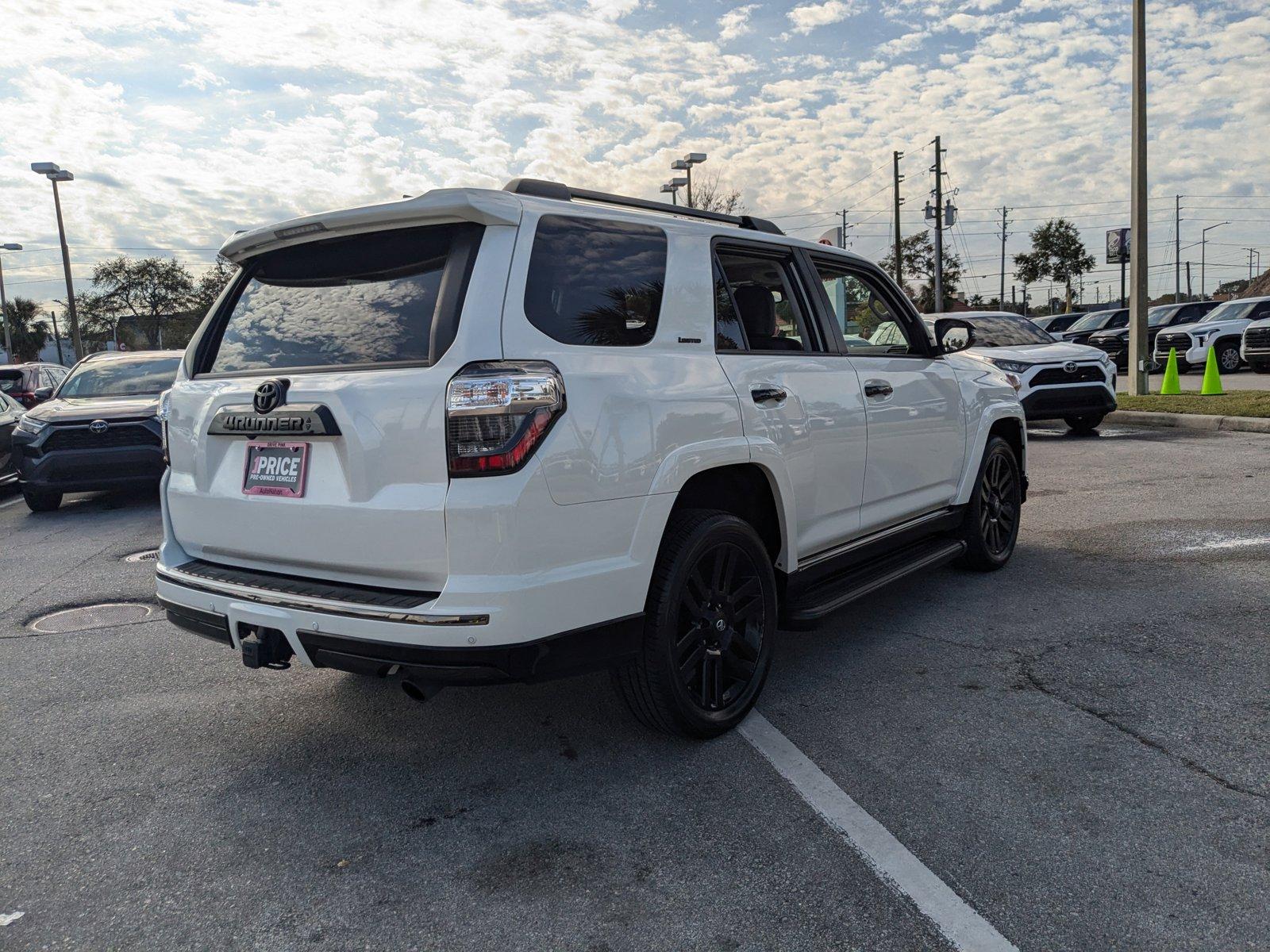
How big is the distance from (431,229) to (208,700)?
2317 millimetres

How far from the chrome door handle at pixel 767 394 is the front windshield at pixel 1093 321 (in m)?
26.8


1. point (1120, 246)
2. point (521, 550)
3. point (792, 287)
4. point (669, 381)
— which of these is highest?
point (1120, 246)

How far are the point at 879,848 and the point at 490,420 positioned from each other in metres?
1.62

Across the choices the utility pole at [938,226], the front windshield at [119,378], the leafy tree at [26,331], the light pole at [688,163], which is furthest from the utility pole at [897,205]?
the leafy tree at [26,331]

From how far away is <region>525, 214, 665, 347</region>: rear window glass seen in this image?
9.93 ft

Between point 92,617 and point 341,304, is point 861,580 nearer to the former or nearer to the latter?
point 341,304

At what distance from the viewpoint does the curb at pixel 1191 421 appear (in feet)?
40.1

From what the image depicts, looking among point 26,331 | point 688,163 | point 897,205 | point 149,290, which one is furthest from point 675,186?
point 26,331

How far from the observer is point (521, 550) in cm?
278

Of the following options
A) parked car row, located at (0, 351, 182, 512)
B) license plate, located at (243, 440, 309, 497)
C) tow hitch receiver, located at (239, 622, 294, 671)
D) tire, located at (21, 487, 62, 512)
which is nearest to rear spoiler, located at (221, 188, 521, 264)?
license plate, located at (243, 440, 309, 497)

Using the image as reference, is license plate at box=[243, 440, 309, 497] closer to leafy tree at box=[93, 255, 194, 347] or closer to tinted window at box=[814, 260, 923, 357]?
tinted window at box=[814, 260, 923, 357]

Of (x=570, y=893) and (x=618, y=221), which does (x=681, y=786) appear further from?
(x=618, y=221)

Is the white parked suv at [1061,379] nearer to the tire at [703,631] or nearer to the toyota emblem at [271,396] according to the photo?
the tire at [703,631]

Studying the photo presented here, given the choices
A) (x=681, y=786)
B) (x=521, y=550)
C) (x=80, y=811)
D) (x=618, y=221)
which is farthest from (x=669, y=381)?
(x=80, y=811)
